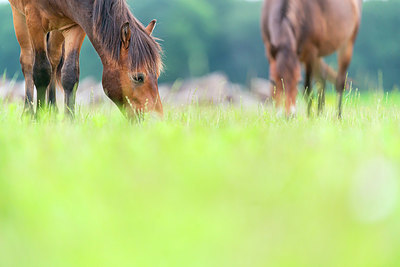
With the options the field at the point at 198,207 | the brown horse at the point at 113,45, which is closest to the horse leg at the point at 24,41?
the brown horse at the point at 113,45

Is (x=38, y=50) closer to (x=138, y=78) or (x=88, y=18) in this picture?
(x=88, y=18)

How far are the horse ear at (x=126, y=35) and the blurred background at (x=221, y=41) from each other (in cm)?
603

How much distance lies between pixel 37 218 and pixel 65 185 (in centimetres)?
17

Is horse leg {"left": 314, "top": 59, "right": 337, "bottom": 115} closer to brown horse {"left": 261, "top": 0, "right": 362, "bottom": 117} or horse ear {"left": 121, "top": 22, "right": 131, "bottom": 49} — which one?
brown horse {"left": 261, "top": 0, "right": 362, "bottom": 117}

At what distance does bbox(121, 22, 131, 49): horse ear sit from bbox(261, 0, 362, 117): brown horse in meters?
1.67

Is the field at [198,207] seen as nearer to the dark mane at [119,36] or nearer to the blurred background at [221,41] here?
the dark mane at [119,36]

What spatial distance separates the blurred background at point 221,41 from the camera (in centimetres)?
897

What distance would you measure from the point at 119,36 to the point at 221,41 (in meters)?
6.85

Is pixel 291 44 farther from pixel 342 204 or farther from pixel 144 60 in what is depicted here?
pixel 342 204

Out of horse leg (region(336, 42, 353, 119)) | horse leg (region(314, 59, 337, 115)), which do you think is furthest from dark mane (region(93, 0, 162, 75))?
horse leg (region(336, 42, 353, 119))

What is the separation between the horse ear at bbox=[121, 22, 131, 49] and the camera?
9.02 ft

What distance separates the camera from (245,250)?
0.61 meters

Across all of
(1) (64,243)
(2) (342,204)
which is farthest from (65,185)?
(2) (342,204)

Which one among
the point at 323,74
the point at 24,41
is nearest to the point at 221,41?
the point at 323,74
